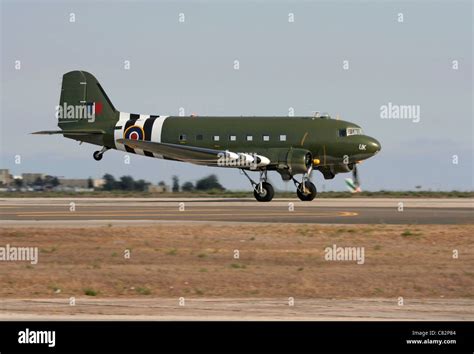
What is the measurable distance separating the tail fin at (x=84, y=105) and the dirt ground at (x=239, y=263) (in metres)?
24.3

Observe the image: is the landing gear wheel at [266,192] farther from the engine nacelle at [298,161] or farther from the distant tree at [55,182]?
the distant tree at [55,182]

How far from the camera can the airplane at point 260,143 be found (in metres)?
53.7

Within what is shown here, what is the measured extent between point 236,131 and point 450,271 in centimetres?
2981

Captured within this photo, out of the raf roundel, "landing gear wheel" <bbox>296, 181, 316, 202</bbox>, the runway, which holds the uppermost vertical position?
the raf roundel

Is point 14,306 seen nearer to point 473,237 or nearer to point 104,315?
point 104,315

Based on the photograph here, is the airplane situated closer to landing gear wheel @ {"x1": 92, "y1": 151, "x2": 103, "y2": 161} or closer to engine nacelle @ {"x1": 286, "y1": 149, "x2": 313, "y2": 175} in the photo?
engine nacelle @ {"x1": 286, "y1": 149, "x2": 313, "y2": 175}

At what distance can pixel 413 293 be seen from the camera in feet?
78.8

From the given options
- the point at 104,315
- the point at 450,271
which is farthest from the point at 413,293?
the point at 104,315

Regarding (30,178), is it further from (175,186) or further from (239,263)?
(239,263)

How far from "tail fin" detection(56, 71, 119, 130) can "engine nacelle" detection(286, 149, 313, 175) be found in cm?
1197

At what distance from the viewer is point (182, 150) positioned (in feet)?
178

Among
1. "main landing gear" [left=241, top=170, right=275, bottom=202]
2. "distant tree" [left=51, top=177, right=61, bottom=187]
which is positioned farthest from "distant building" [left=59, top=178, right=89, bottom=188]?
"main landing gear" [left=241, top=170, right=275, bottom=202]

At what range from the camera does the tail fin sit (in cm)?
5959

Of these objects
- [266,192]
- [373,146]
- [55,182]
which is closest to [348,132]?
[373,146]
